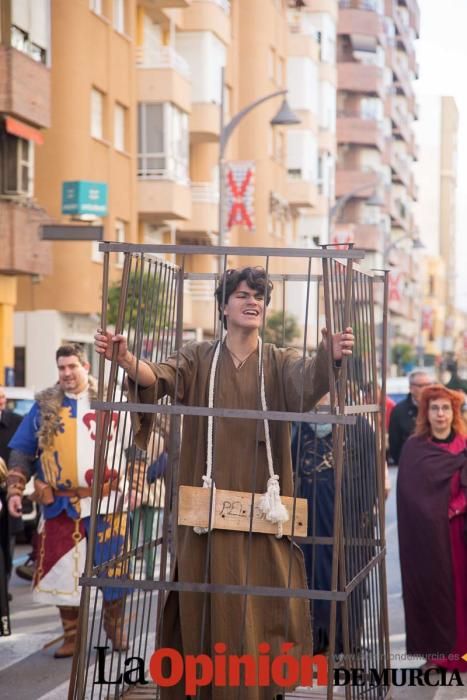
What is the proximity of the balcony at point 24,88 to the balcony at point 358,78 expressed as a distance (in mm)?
50589

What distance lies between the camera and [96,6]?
3456 cm

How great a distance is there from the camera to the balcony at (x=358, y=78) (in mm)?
78562

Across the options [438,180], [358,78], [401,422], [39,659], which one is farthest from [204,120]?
[438,180]

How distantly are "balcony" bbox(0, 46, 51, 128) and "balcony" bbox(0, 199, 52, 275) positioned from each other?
5.52 feet

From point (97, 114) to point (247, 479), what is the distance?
97.2 ft

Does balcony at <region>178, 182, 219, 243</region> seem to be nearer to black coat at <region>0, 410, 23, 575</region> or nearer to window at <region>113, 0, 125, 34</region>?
window at <region>113, 0, 125, 34</region>

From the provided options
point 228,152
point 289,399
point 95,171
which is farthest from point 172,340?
point 228,152

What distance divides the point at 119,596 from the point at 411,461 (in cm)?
205

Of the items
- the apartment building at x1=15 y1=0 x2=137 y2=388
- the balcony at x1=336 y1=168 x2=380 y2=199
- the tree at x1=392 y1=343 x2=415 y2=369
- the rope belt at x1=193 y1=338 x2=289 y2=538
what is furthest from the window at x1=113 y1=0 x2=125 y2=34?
the tree at x1=392 y1=343 x2=415 y2=369

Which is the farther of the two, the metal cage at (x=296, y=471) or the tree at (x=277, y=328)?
the tree at (x=277, y=328)

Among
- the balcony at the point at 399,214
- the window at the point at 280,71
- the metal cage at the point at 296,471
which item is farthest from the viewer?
the balcony at the point at 399,214

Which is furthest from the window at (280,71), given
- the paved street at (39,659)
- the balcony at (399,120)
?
the paved street at (39,659)

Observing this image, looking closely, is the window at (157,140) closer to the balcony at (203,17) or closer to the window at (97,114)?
the window at (97,114)

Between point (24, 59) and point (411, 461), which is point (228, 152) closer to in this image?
point (24, 59)
